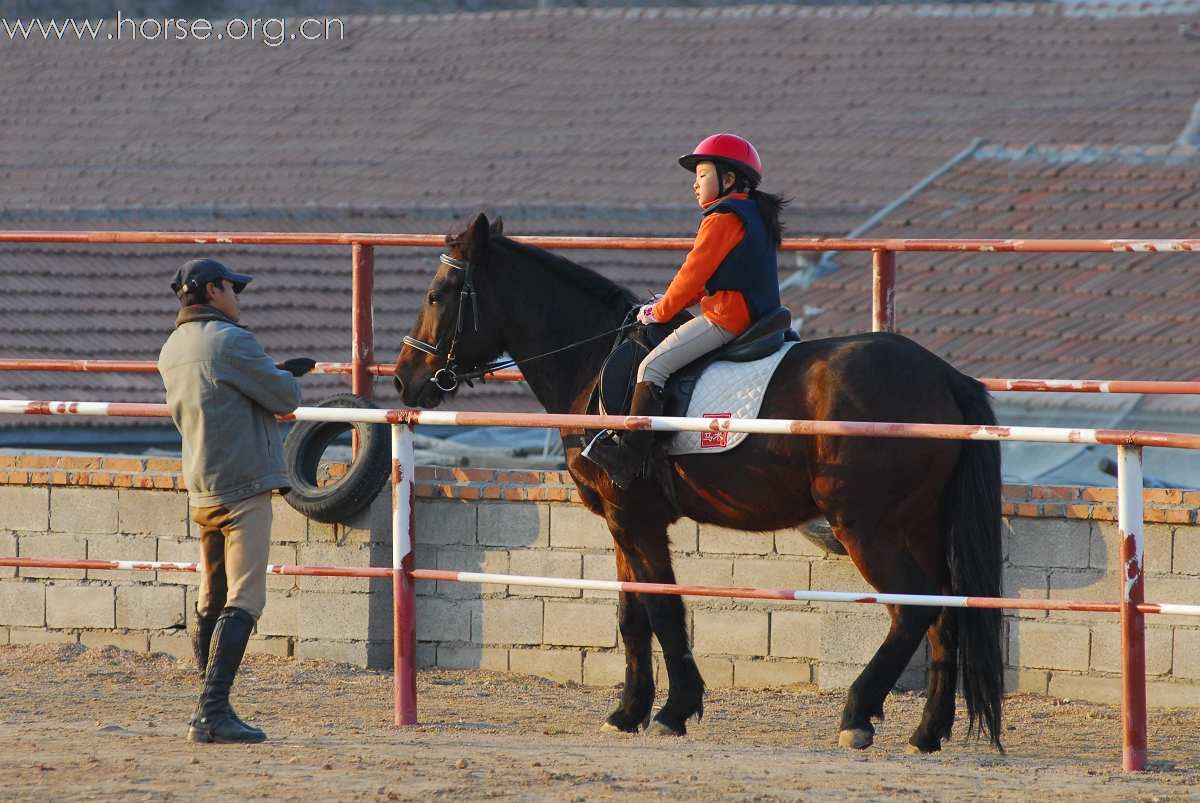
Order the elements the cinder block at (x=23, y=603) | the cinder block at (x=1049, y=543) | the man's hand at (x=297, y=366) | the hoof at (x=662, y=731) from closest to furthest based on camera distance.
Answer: the man's hand at (x=297, y=366) → the hoof at (x=662, y=731) → the cinder block at (x=1049, y=543) → the cinder block at (x=23, y=603)

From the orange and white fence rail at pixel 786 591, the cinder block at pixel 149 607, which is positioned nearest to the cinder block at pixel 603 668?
the orange and white fence rail at pixel 786 591

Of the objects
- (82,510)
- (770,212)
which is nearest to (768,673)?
(770,212)

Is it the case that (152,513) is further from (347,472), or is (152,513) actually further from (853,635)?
(853,635)

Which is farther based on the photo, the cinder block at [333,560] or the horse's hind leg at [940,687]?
the cinder block at [333,560]

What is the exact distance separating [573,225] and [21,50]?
9.63 m

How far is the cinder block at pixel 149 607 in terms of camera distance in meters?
9.14

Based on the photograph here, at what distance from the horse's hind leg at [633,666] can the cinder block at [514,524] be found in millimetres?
1175

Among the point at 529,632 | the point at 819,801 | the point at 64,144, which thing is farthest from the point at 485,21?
the point at 819,801

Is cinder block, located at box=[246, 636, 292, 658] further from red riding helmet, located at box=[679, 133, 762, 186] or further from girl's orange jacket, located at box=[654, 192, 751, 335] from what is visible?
A: red riding helmet, located at box=[679, 133, 762, 186]

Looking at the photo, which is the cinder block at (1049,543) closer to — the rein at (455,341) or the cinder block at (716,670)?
the cinder block at (716,670)

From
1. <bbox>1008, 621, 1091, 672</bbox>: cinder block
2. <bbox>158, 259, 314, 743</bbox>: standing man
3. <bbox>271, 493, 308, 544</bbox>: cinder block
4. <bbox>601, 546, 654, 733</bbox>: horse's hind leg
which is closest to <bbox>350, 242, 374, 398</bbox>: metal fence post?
<bbox>271, 493, 308, 544</bbox>: cinder block

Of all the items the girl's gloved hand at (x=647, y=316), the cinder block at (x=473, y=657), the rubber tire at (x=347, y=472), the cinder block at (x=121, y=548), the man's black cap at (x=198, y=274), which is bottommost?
the cinder block at (x=473, y=657)

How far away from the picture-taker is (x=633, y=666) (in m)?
7.34

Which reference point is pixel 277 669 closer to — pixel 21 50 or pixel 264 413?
pixel 264 413
